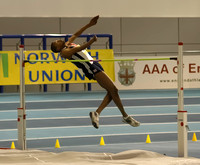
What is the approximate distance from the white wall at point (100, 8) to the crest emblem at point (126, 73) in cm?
400

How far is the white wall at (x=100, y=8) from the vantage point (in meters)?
21.2

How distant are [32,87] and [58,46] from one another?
12.1 m

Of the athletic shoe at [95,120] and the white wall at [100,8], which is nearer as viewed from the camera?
the athletic shoe at [95,120]

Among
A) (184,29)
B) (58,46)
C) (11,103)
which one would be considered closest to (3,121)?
(11,103)

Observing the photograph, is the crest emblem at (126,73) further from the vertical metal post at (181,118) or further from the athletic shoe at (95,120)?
the vertical metal post at (181,118)

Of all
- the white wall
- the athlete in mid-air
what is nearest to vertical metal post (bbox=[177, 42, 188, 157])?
the athlete in mid-air

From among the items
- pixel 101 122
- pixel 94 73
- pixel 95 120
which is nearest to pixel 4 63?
pixel 101 122

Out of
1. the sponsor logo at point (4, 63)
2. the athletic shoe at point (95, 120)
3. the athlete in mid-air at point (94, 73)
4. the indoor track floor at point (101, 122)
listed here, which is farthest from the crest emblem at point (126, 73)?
the athletic shoe at point (95, 120)

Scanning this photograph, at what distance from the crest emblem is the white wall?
4001 mm

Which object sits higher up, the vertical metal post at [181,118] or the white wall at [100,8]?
the white wall at [100,8]

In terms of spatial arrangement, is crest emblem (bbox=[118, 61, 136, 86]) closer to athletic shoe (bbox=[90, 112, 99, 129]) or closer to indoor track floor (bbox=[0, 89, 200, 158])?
indoor track floor (bbox=[0, 89, 200, 158])

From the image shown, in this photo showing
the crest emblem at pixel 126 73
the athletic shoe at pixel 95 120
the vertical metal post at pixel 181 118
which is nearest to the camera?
the vertical metal post at pixel 181 118

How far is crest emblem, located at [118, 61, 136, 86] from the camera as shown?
60.2 ft

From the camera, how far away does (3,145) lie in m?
9.95
